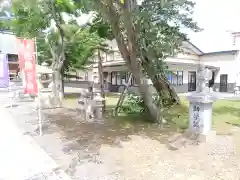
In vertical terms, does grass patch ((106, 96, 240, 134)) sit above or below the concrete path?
above

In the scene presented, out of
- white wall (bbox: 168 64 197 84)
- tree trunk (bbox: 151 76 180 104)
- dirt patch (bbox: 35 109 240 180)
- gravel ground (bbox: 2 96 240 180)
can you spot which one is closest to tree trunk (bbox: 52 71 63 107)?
gravel ground (bbox: 2 96 240 180)

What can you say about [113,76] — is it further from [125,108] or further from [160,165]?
[160,165]

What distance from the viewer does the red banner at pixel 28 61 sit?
7172 mm

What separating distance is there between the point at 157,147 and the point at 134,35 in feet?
10.6

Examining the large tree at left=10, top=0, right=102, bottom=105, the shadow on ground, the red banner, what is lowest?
the shadow on ground

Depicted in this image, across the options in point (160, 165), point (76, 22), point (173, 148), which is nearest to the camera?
point (160, 165)

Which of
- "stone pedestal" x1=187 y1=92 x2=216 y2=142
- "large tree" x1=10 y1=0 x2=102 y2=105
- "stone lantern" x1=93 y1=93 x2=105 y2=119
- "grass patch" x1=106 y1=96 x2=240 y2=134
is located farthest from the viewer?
"large tree" x1=10 y1=0 x2=102 y2=105

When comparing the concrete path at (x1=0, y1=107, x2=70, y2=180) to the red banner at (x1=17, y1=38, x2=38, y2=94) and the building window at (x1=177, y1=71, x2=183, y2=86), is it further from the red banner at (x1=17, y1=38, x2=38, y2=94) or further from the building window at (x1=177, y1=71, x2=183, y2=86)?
the building window at (x1=177, y1=71, x2=183, y2=86)

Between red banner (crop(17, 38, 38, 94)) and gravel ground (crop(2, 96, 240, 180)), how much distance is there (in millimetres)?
1601

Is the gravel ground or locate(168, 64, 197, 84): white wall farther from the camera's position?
locate(168, 64, 197, 84): white wall

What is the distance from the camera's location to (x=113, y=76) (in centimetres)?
2497

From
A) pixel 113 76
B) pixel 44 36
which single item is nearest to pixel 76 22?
pixel 44 36

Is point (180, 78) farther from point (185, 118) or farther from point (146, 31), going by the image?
point (146, 31)

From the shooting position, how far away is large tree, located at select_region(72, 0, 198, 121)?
243 inches
